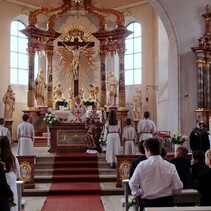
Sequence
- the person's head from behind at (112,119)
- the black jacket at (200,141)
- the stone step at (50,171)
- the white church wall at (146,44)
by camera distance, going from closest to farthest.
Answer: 1. the black jacket at (200,141)
2. the stone step at (50,171)
3. the person's head from behind at (112,119)
4. the white church wall at (146,44)

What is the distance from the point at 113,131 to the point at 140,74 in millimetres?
11857

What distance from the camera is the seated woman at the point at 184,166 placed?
20.5 feet

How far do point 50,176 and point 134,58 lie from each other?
13.9 metres

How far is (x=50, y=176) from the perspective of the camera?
38.6ft

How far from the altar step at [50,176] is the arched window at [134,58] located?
36.7ft

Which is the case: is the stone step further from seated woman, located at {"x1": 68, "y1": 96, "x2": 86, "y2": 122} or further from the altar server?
seated woman, located at {"x1": 68, "y1": 96, "x2": 86, "y2": 122}

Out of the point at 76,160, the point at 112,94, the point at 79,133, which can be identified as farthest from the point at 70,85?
the point at 76,160

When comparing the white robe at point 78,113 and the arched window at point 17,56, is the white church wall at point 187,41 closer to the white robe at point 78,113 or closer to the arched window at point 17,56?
the white robe at point 78,113

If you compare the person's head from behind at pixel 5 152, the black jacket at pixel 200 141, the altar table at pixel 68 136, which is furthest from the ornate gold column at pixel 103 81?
the person's head from behind at pixel 5 152

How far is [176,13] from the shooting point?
16.2 m

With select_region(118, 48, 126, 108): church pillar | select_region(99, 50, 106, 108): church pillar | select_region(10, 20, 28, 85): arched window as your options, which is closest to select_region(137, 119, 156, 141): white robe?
select_region(118, 48, 126, 108): church pillar

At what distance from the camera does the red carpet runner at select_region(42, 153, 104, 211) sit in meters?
9.21

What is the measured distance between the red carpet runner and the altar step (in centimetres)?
3

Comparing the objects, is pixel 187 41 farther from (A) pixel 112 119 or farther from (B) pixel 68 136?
(B) pixel 68 136
